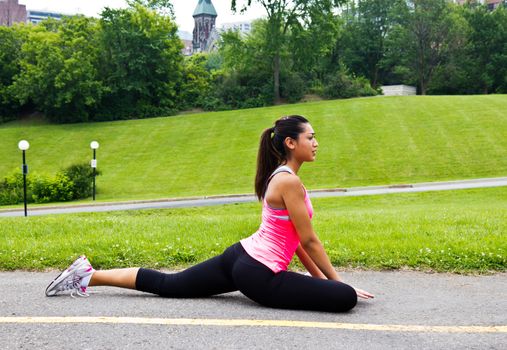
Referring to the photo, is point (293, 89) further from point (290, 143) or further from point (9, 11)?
point (9, 11)

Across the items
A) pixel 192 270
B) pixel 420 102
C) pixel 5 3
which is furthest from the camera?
pixel 5 3

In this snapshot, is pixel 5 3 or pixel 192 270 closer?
pixel 192 270

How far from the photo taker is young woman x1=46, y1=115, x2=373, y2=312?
4.34 meters

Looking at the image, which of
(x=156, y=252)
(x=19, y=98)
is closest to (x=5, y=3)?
(x=19, y=98)

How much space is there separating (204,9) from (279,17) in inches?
4473

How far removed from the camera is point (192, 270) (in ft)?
15.7

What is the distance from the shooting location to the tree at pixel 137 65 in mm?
52719

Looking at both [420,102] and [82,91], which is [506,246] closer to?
[420,102]

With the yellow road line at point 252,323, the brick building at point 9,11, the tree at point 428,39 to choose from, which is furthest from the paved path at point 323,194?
the brick building at point 9,11

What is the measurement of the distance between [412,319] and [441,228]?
4.22 m

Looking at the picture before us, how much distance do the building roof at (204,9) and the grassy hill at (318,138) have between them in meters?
124

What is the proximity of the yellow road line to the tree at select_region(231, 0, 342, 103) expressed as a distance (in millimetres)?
51677

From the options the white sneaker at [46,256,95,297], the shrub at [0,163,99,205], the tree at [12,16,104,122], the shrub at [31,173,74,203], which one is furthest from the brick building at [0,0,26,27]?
the white sneaker at [46,256,95,297]

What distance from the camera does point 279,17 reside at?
5647 cm
